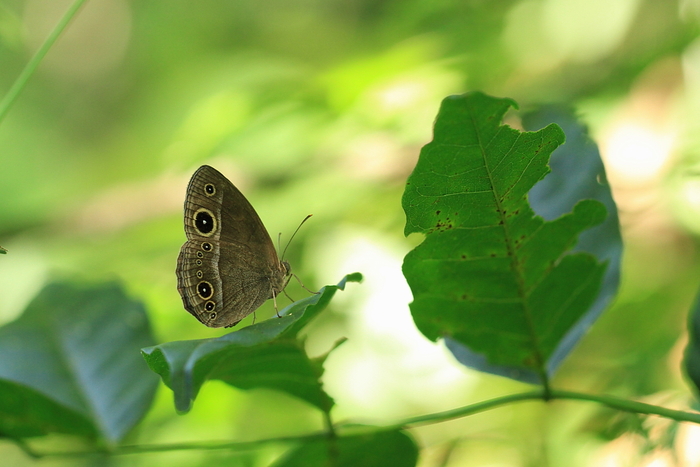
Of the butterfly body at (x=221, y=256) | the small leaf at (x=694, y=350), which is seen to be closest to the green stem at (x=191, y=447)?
the butterfly body at (x=221, y=256)

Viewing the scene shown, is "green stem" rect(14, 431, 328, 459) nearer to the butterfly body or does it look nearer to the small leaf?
the butterfly body

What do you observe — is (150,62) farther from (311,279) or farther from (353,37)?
(311,279)

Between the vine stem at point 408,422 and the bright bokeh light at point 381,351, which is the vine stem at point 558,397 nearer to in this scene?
the vine stem at point 408,422

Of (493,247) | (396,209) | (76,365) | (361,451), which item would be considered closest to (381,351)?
(396,209)

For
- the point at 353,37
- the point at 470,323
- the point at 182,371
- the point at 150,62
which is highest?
the point at 150,62

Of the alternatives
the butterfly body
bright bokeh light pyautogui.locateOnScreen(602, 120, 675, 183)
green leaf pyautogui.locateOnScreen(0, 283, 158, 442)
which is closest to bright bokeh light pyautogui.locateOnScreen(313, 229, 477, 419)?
the butterfly body

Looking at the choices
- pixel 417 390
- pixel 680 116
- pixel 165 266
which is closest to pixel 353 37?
pixel 165 266
